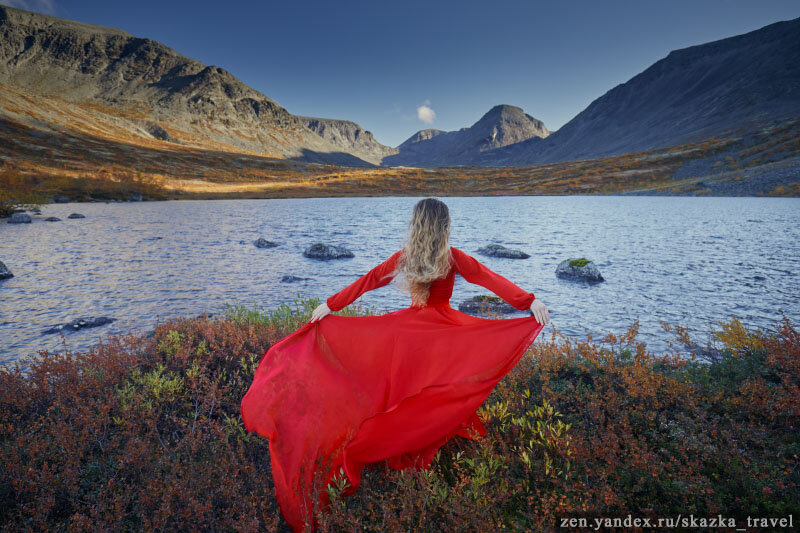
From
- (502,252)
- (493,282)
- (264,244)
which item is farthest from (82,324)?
(502,252)

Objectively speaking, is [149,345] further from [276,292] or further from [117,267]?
[117,267]

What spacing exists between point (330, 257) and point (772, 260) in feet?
75.3

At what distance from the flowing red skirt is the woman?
11mm

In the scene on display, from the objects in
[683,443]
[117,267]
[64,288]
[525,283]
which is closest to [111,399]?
[683,443]

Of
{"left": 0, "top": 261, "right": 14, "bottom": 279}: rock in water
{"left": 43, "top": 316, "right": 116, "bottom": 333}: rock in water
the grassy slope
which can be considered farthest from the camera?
the grassy slope

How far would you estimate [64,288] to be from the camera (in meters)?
13.3

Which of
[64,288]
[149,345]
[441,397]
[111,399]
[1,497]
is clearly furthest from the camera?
[64,288]

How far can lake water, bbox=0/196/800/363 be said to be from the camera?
10742mm

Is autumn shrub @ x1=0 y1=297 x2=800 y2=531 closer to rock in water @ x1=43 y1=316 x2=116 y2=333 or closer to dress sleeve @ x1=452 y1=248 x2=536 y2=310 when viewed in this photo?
dress sleeve @ x1=452 y1=248 x2=536 y2=310

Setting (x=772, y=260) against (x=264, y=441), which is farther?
(x=772, y=260)

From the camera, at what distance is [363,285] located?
14.1 feet

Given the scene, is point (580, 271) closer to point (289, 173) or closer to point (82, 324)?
point (82, 324)

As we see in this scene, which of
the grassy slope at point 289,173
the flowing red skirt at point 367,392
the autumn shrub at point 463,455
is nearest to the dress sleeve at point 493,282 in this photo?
the flowing red skirt at point 367,392

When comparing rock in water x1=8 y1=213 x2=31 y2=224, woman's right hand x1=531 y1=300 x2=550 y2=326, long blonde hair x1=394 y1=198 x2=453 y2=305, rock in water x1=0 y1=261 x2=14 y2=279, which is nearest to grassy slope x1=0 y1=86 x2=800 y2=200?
rock in water x1=8 y1=213 x2=31 y2=224
